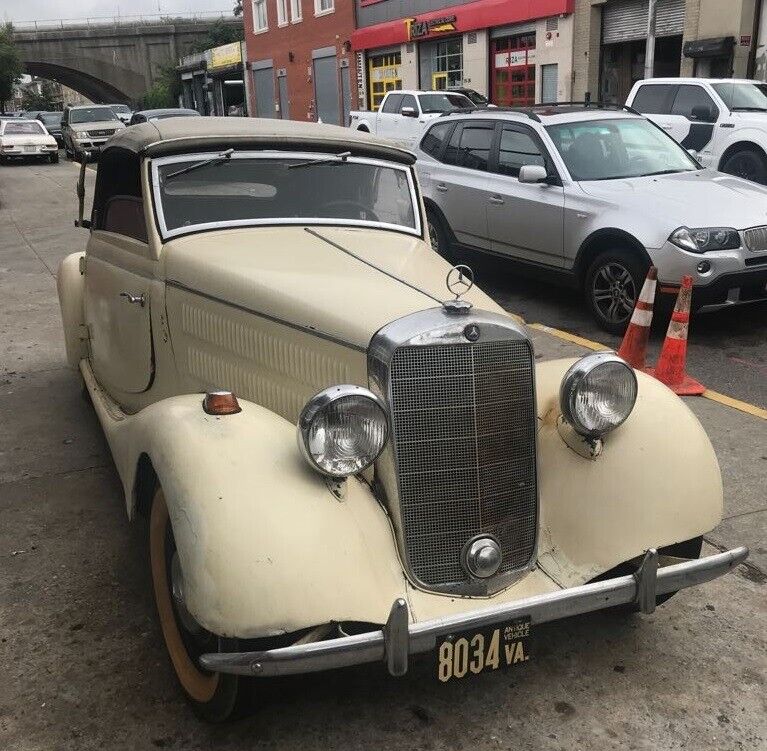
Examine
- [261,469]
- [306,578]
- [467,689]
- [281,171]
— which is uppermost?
[281,171]

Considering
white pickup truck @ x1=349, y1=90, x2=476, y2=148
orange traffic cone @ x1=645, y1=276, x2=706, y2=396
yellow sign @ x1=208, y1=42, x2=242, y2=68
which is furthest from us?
yellow sign @ x1=208, y1=42, x2=242, y2=68

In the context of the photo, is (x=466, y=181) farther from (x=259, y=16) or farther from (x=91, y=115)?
(x=259, y=16)

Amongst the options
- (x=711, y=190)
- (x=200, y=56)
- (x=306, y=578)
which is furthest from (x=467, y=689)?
(x=200, y=56)

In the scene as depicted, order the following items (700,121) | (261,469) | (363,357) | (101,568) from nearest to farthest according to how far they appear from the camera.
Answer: (261,469)
(363,357)
(101,568)
(700,121)

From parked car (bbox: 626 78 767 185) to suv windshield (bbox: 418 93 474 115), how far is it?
22.5 feet

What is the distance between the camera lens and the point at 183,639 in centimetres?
292

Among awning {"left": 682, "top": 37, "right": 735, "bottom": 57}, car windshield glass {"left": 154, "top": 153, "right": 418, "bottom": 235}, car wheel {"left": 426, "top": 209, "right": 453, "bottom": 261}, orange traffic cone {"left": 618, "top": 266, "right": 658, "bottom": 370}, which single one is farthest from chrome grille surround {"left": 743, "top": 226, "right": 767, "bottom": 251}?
awning {"left": 682, "top": 37, "right": 735, "bottom": 57}

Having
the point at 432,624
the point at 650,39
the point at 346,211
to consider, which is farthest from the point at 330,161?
the point at 650,39

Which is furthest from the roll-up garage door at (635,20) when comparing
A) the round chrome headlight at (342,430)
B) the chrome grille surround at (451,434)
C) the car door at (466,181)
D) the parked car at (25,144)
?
the round chrome headlight at (342,430)

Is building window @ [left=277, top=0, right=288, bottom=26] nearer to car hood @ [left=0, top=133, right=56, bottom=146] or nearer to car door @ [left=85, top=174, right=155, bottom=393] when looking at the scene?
car hood @ [left=0, top=133, right=56, bottom=146]

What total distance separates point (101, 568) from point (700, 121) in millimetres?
12325

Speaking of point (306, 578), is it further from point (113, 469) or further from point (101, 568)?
point (113, 469)

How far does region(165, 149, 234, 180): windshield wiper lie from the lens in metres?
4.02

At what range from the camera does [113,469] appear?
4.88 metres
